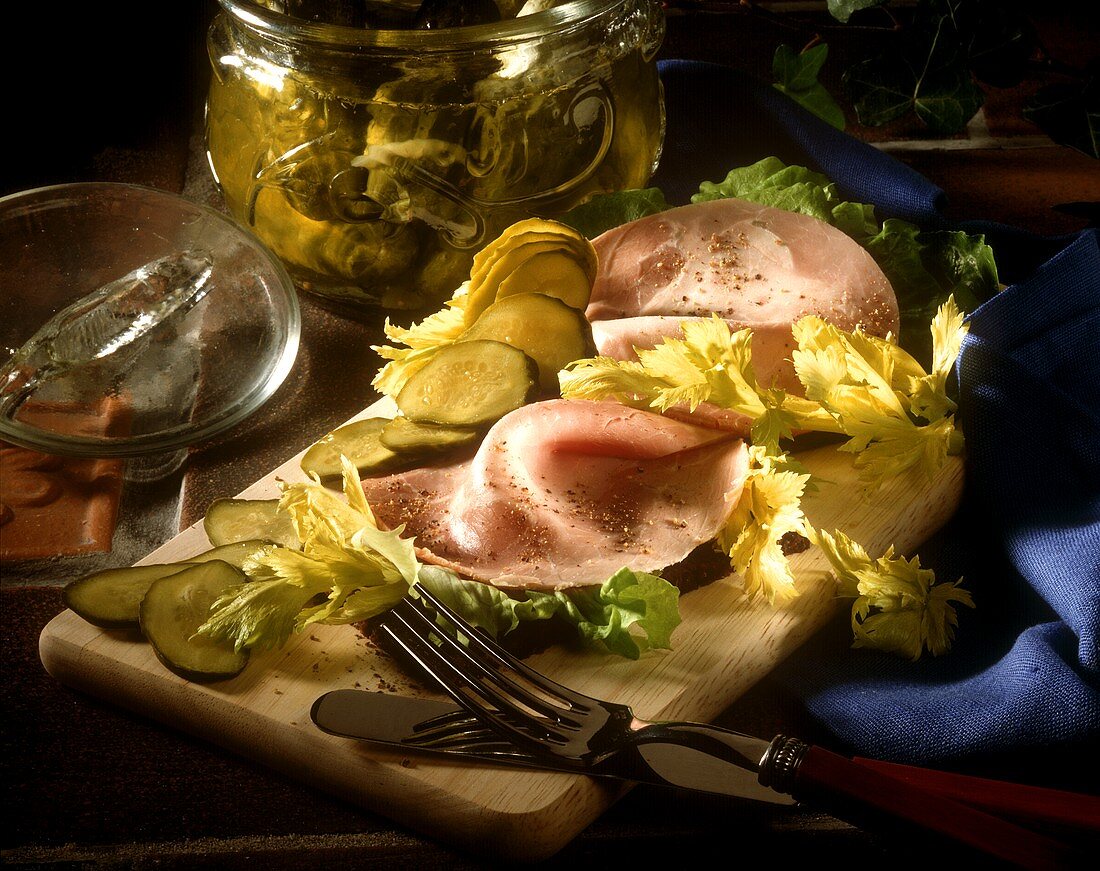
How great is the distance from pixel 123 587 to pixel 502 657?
1.41 ft

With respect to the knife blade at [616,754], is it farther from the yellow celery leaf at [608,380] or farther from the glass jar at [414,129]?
the glass jar at [414,129]

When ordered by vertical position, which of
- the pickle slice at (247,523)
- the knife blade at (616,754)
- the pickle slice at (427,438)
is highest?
the pickle slice at (427,438)

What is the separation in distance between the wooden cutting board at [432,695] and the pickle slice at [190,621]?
0.07 ft

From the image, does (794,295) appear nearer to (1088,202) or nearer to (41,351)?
(1088,202)

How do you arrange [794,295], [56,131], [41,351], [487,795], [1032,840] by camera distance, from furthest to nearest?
[56,131]
[41,351]
[794,295]
[487,795]
[1032,840]

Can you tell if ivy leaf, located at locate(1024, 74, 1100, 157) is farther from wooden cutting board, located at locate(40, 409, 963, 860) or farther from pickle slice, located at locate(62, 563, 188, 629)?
pickle slice, located at locate(62, 563, 188, 629)

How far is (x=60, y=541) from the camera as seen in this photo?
152 cm

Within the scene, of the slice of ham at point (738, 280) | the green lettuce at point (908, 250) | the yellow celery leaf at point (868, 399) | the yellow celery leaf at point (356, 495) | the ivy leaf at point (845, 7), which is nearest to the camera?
the yellow celery leaf at point (356, 495)

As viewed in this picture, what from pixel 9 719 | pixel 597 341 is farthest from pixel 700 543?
pixel 9 719

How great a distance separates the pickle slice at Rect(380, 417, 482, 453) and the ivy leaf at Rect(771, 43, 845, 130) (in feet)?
3.36

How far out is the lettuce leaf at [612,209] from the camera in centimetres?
180

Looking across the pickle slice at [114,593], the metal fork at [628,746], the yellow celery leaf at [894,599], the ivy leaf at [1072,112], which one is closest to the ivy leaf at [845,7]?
the ivy leaf at [1072,112]

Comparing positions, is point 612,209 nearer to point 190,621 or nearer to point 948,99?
point 948,99

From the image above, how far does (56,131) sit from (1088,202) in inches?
77.4
